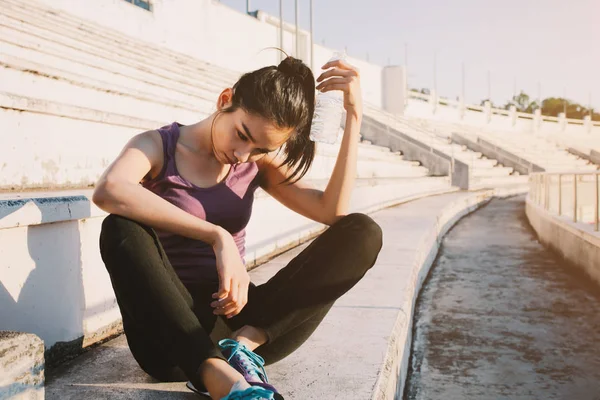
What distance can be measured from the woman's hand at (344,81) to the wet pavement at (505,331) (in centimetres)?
129

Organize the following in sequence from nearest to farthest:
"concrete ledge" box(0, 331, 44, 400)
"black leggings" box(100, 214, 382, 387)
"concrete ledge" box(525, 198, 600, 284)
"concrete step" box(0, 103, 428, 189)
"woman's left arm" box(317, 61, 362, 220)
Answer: "concrete ledge" box(0, 331, 44, 400), "black leggings" box(100, 214, 382, 387), "woman's left arm" box(317, 61, 362, 220), "concrete step" box(0, 103, 428, 189), "concrete ledge" box(525, 198, 600, 284)

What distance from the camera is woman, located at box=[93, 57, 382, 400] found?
137cm

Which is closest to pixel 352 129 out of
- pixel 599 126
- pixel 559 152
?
pixel 559 152

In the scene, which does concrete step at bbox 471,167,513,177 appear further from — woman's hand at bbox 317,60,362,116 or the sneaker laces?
the sneaker laces

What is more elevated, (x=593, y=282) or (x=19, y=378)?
(x=19, y=378)

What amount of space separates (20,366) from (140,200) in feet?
1.65

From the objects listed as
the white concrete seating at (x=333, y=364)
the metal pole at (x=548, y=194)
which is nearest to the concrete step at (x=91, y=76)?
the white concrete seating at (x=333, y=364)

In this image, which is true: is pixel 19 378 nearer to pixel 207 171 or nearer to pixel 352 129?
pixel 207 171

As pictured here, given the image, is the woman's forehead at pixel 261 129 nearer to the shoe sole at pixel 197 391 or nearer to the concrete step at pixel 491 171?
the shoe sole at pixel 197 391

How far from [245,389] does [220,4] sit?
15.4 m

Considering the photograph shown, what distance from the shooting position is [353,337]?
213cm

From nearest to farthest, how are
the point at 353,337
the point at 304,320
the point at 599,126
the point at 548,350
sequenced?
the point at 304,320
the point at 353,337
the point at 548,350
the point at 599,126

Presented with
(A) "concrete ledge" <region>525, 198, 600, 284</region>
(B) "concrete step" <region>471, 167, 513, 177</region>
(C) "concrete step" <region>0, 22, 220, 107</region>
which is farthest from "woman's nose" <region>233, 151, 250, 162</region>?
(B) "concrete step" <region>471, 167, 513, 177</region>

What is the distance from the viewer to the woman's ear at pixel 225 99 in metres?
1.68
